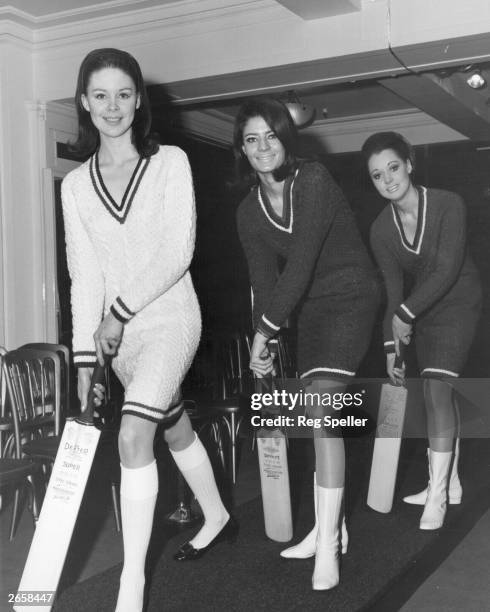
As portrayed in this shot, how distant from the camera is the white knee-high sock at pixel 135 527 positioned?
5.46ft

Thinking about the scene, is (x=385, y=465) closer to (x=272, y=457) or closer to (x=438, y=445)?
(x=438, y=445)

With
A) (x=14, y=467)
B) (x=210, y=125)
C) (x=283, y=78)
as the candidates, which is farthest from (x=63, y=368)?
(x=210, y=125)

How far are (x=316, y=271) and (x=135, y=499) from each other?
0.79 m

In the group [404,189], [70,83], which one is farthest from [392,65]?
[70,83]

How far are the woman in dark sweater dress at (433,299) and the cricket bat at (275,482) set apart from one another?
521 mm

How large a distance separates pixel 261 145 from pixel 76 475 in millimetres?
972

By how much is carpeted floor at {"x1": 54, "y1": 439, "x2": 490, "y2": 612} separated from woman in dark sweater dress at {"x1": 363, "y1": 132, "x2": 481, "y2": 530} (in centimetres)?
12

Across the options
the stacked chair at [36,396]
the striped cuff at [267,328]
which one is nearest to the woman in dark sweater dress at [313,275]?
the striped cuff at [267,328]

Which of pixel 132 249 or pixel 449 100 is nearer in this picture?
pixel 132 249

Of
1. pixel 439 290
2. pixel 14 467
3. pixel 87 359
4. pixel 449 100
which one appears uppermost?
pixel 449 100

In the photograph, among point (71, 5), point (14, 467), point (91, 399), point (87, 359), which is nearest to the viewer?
point (91, 399)

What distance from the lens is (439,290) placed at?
2.74 m

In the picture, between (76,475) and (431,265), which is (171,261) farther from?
(431,265)

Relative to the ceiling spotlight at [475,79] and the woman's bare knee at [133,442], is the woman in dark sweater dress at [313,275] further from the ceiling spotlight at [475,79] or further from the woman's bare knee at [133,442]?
the ceiling spotlight at [475,79]
